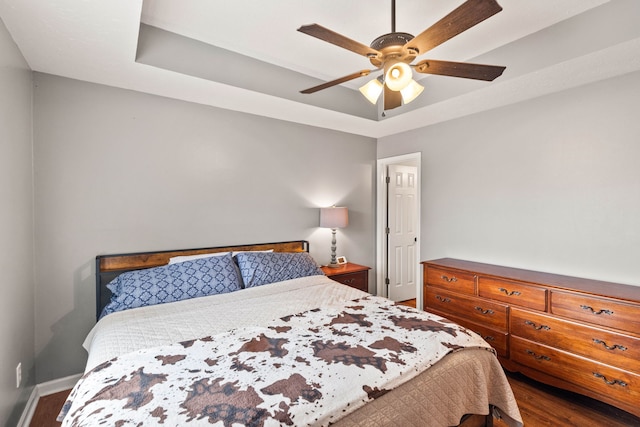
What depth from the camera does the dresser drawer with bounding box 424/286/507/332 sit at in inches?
102

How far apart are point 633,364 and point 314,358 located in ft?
6.81

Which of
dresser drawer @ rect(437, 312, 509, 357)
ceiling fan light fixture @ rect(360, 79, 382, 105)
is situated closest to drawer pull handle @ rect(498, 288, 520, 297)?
dresser drawer @ rect(437, 312, 509, 357)

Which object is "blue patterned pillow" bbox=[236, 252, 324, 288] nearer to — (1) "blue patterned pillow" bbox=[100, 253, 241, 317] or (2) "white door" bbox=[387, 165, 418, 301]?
(1) "blue patterned pillow" bbox=[100, 253, 241, 317]

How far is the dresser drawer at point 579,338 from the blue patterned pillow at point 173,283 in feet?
7.58

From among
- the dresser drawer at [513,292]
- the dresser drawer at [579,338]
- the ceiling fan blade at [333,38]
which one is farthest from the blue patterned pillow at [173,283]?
the dresser drawer at [579,338]

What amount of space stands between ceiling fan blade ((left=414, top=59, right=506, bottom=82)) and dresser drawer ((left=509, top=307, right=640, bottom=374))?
1815mm

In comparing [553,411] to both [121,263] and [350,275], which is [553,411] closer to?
[350,275]

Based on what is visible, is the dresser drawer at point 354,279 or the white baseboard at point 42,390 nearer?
the white baseboard at point 42,390

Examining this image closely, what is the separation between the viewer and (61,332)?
2350 millimetres

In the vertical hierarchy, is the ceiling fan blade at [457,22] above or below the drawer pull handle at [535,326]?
above

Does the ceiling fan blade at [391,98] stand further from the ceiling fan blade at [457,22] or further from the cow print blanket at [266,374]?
the cow print blanket at [266,374]

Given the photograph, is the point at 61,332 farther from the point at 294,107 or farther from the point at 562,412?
the point at 562,412

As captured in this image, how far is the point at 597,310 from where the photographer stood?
2.06 meters

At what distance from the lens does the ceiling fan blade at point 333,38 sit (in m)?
1.43
